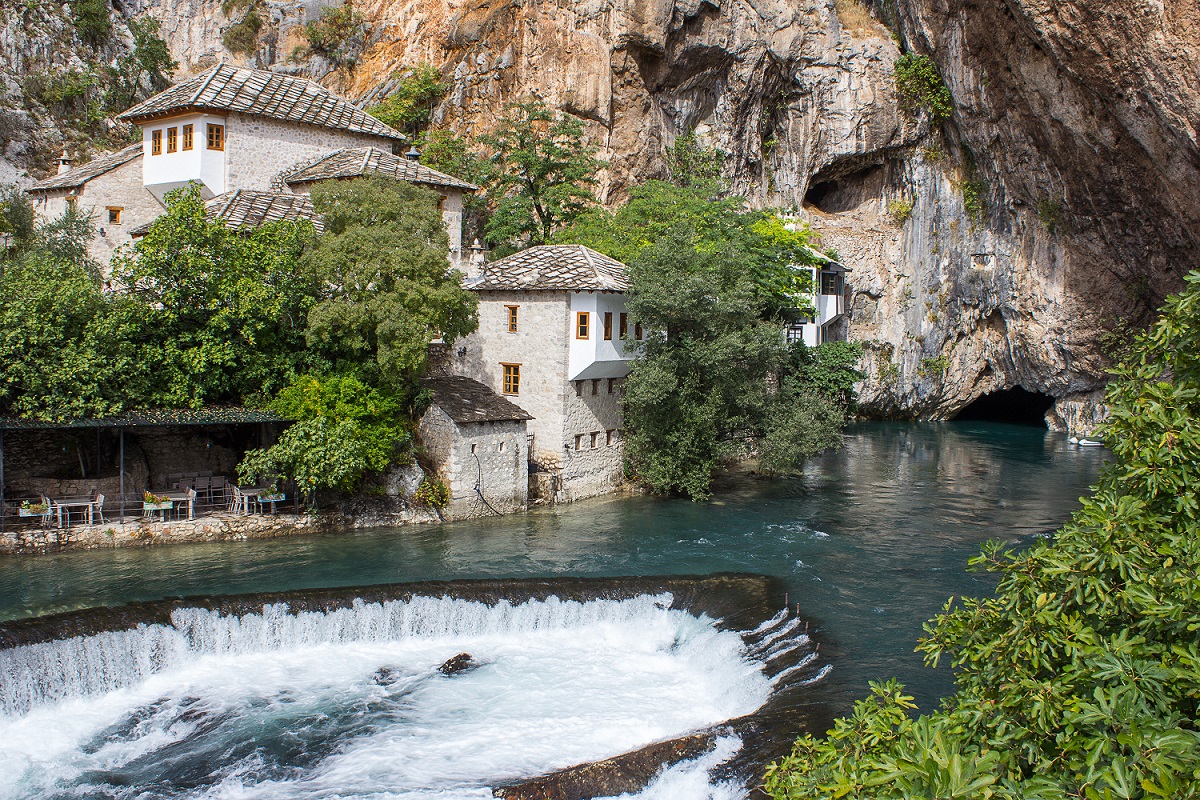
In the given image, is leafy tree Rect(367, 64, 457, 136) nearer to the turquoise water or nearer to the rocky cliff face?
the rocky cliff face

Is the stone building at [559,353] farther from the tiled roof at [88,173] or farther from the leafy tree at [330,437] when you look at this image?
the tiled roof at [88,173]

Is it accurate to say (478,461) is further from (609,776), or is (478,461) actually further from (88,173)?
(88,173)

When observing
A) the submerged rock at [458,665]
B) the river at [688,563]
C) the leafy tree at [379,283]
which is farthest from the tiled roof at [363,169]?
the submerged rock at [458,665]

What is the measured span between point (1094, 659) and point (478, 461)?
19707mm

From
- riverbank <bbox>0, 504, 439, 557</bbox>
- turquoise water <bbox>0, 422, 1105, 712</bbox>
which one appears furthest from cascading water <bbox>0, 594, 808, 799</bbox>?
riverbank <bbox>0, 504, 439, 557</bbox>

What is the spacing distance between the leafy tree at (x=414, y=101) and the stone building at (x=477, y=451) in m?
22.4

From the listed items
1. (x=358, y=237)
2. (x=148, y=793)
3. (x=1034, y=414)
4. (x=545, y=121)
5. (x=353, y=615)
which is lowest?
(x=148, y=793)

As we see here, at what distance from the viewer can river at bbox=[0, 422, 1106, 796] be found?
1523cm

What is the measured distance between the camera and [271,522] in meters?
22.7

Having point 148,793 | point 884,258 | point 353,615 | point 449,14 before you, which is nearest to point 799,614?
point 353,615

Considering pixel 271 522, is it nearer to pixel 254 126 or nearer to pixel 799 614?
pixel 799 614

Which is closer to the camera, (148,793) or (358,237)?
(148,793)

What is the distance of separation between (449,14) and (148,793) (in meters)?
42.0

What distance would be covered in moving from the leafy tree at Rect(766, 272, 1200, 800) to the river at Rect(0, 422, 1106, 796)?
6052mm
